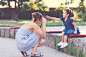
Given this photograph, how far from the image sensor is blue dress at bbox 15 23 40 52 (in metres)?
Result: 3.90

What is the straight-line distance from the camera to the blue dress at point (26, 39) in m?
3.90

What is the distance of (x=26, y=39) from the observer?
3.93 m

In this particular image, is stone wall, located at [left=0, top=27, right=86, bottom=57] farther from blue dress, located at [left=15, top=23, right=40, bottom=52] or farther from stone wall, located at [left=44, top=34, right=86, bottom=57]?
blue dress, located at [left=15, top=23, right=40, bottom=52]

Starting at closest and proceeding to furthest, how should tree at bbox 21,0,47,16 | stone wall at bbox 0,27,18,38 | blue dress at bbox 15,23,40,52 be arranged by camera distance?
blue dress at bbox 15,23,40,52 < stone wall at bbox 0,27,18,38 < tree at bbox 21,0,47,16

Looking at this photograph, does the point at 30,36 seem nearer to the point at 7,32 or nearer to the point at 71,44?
the point at 71,44

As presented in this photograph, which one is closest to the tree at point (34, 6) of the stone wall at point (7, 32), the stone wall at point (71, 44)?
the stone wall at point (7, 32)

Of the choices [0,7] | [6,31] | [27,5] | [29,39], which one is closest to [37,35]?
[29,39]

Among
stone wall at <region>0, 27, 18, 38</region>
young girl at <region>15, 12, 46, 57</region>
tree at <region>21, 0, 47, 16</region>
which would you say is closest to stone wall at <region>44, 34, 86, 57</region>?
young girl at <region>15, 12, 46, 57</region>

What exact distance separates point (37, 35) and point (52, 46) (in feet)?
4.88

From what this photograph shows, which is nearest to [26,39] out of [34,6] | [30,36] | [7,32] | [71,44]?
[30,36]

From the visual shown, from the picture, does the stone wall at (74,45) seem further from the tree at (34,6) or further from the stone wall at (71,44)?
the tree at (34,6)

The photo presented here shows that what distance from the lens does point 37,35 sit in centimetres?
399

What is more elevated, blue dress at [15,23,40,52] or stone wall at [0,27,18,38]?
blue dress at [15,23,40,52]

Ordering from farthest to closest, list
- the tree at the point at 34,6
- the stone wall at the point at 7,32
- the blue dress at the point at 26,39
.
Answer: the tree at the point at 34,6 < the stone wall at the point at 7,32 < the blue dress at the point at 26,39
